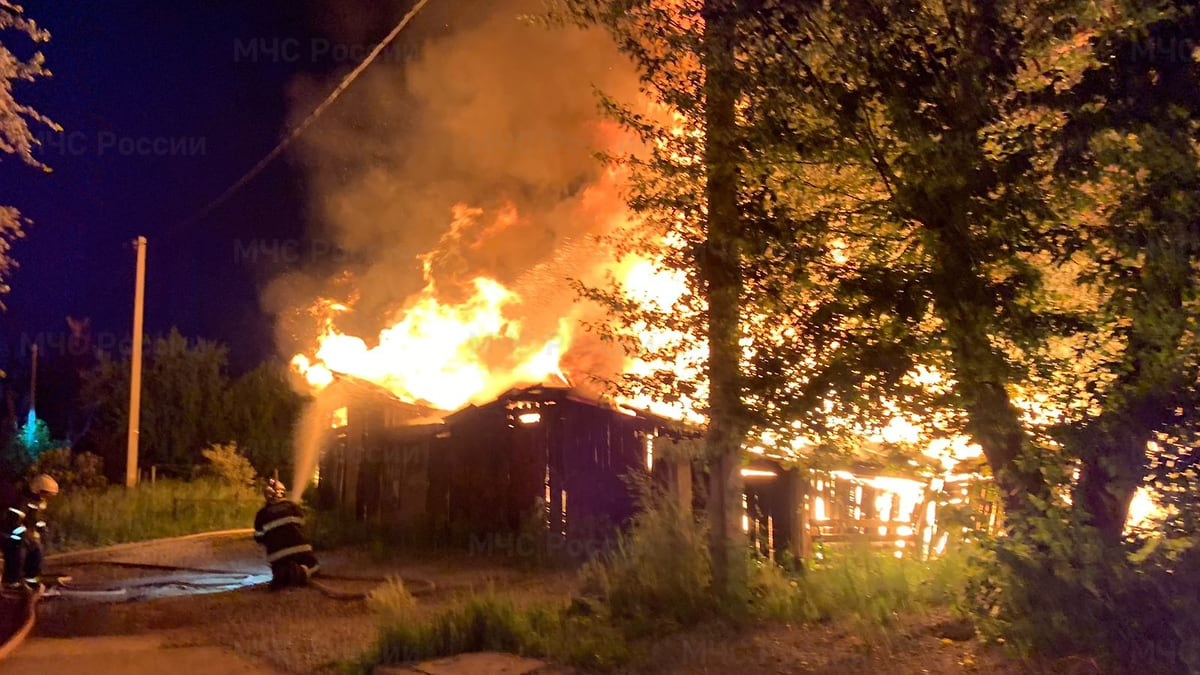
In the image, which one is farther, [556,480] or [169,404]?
[169,404]

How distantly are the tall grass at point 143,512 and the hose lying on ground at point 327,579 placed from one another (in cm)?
285

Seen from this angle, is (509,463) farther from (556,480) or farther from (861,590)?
(861,590)

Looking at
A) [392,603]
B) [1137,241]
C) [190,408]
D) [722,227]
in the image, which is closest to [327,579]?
[392,603]

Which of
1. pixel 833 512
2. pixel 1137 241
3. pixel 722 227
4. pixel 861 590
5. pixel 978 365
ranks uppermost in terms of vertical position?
pixel 722 227

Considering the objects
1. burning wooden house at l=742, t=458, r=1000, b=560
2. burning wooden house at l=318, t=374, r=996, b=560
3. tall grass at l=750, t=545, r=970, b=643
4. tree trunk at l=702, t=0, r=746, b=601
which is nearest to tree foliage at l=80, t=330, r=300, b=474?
burning wooden house at l=318, t=374, r=996, b=560

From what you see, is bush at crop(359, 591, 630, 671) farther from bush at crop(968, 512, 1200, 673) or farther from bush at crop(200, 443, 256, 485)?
bush at crop(200, 443, 256, 485)

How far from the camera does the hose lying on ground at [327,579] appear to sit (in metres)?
10.8

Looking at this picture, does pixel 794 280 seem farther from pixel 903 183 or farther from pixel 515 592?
pixel 515 592

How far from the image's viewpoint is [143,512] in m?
20.6

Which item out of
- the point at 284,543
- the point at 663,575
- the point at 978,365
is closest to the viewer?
the point at 978,365

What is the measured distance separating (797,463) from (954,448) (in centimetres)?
121

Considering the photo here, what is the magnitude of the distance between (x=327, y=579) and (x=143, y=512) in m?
10.4

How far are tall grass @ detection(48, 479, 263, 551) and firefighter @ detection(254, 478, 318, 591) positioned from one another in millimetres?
8078

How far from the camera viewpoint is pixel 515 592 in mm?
10391
